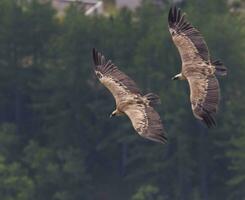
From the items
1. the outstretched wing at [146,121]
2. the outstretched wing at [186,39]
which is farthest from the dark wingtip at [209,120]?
the outstretched wing at [186,39]

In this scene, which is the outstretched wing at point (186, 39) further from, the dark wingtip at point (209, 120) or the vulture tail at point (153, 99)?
the dark wingtip at point (209, 120)

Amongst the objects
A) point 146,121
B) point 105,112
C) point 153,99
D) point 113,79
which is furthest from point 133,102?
point 105,112

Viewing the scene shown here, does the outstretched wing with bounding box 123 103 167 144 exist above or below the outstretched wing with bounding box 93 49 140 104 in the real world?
below

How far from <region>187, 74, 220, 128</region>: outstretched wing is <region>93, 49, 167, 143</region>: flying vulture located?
1.08 metres

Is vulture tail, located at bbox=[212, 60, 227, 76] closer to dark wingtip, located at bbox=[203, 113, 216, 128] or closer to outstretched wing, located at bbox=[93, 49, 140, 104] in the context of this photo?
dark wingtip, located at bbox=[203, 113, 216, 128]

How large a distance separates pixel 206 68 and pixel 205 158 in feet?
148

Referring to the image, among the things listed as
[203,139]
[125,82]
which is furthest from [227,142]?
[125,82]

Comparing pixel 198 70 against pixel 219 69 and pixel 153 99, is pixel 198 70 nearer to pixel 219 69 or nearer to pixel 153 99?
pixel 219 69

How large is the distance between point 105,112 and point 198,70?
46.9 m

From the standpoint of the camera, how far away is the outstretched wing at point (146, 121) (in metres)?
59.1

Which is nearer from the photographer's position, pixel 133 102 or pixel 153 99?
pixel 153 99

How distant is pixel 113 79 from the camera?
212 feet

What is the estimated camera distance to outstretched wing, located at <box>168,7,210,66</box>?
62.7 meters

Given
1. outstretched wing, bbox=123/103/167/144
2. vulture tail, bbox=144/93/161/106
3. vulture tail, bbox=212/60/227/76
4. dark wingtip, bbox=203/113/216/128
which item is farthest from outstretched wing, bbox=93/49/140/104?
dark wingtip, bbox=203/113/216/128
